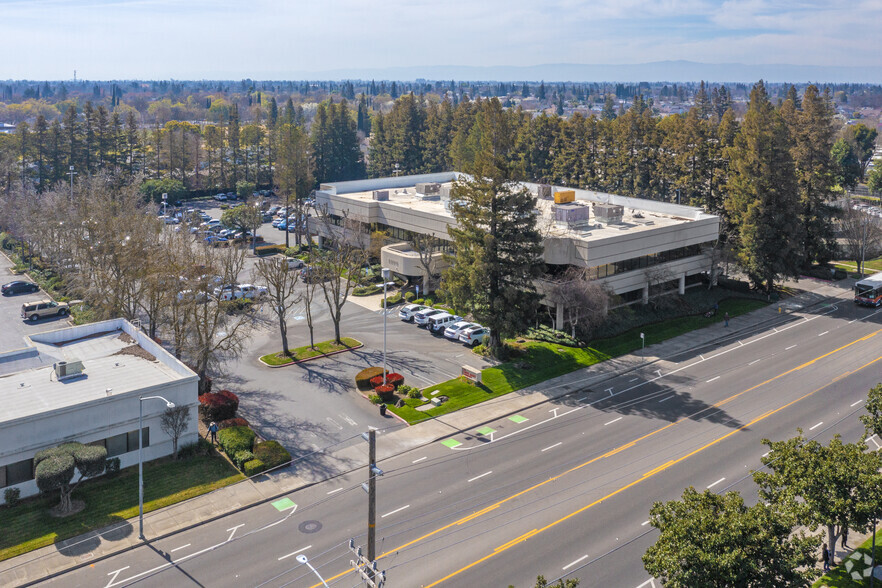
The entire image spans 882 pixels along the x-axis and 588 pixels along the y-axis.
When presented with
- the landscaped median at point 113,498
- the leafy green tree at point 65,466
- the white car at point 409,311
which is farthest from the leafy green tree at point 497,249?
the leafy green tree at point 65,466

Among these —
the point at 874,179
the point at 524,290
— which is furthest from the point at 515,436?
the point at 874,179

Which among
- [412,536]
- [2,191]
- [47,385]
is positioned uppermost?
[2,191]

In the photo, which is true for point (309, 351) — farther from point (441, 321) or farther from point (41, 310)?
point (41, 310)

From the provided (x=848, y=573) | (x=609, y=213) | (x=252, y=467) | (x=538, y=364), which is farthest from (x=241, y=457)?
(x=609, y=213)

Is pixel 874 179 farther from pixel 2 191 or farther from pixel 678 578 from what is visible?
pixel 2 191

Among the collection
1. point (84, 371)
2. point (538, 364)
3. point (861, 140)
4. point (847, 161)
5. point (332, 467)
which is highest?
point (861, 140)

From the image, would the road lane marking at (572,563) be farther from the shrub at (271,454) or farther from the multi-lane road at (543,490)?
the shrub at (271,454)
